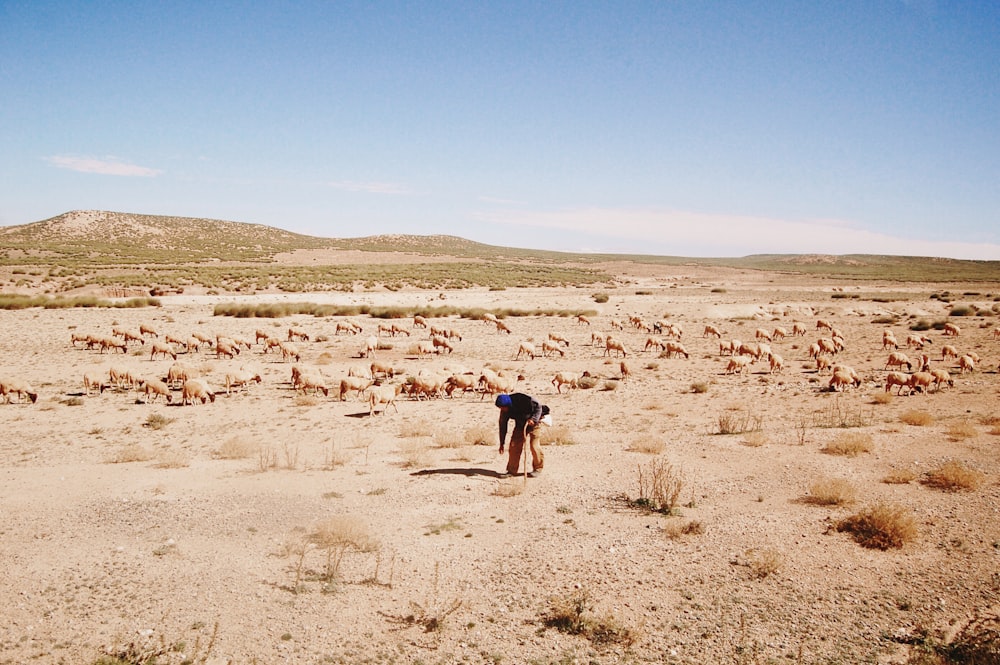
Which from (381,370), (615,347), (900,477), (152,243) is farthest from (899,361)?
(152,243)

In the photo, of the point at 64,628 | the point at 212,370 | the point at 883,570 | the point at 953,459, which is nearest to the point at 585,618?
the point at 883,570

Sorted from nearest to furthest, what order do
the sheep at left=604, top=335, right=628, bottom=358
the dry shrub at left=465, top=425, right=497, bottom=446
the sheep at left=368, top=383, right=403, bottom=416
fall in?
the dry shrub at left=465, top=425, right=497, bottom=446, the sheep at left=368, top=383, right=403, bottom=416, the sheep at left=604, top=335, right=628, bottom=358

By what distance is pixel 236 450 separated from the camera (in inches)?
526

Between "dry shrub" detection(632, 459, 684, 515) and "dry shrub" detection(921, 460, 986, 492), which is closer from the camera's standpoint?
"dry shrub" detection(632, 459, 684, 515)

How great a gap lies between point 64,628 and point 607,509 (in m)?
7.61

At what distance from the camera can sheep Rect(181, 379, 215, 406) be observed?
60.5 feet

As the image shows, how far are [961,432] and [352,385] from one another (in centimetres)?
1662

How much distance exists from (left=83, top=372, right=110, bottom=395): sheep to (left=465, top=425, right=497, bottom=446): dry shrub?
1368 centimetres

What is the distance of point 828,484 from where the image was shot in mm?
10578

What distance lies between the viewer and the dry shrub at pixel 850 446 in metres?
12.7

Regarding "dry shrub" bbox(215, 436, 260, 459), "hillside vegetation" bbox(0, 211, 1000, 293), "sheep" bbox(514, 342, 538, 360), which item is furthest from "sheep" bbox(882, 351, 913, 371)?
"hillside vegetation" bbox(0, 211, 1000, 293)

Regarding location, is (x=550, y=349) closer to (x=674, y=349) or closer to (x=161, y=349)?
(x=674, y=349)

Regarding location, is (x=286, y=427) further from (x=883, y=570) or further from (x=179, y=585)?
(x=883, y=570)

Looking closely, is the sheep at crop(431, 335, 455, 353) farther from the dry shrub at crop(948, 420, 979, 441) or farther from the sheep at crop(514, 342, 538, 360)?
the dry shrub at crop(948, 420, 979, 441)
